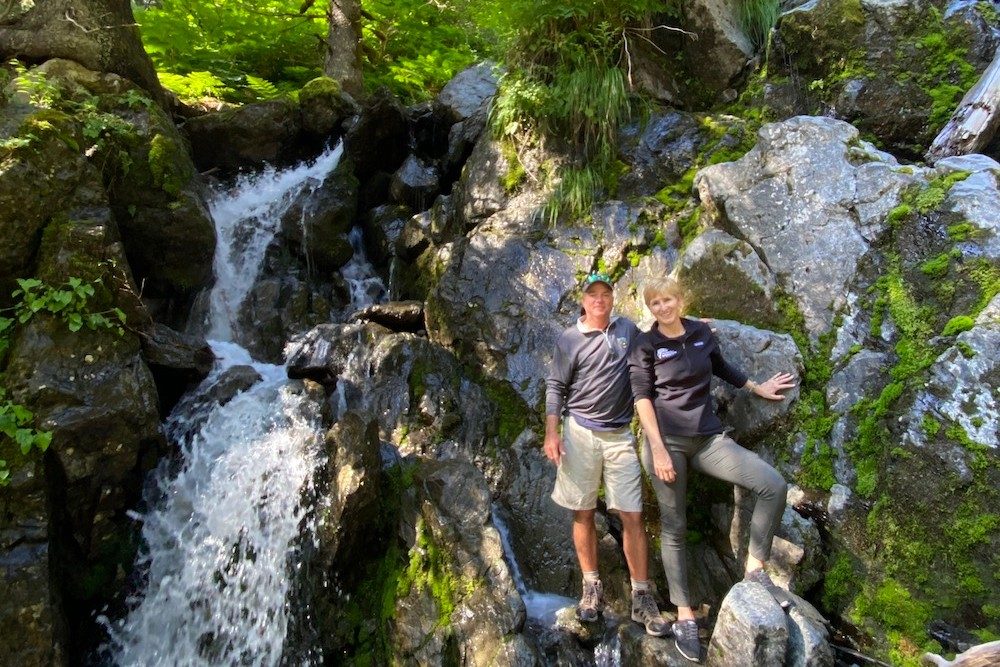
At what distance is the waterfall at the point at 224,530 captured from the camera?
4898mm

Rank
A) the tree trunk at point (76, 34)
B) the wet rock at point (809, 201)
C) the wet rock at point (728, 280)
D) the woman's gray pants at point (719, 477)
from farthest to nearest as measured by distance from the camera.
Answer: the tree trunk at point (76, 34)
the wet rock at point (728, 280)
the wet rock at point (809, 201)
the woman's gray pants at point (719, 477)

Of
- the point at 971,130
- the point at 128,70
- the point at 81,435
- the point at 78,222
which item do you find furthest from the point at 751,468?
the point at 128,70

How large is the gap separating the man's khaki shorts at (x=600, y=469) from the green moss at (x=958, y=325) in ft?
8.38

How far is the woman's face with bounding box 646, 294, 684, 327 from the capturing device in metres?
4.18

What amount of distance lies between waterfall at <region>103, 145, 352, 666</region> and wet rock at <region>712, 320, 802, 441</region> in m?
3.78

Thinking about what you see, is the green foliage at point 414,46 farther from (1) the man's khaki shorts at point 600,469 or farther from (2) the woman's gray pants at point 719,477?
(2) the woman's gray pants at point 719,477

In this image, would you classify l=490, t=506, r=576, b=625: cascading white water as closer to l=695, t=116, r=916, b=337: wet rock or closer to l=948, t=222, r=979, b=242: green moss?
l=695, t=116, r=916, b=337: wet rock

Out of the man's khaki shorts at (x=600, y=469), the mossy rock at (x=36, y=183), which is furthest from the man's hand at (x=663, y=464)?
the mossy rock at (x=36, y=183)

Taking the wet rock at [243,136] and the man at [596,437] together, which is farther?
the wet rock at [243,136]

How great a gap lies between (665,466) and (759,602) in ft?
3.29

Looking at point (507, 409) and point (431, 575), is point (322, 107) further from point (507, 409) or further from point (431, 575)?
point (431, 575)

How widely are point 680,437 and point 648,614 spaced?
50.8 inches

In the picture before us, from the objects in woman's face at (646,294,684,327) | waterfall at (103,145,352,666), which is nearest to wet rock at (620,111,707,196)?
woman's face at (646,294,684,327)

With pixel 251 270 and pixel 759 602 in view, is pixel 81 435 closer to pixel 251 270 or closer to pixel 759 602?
pixel 251 270
